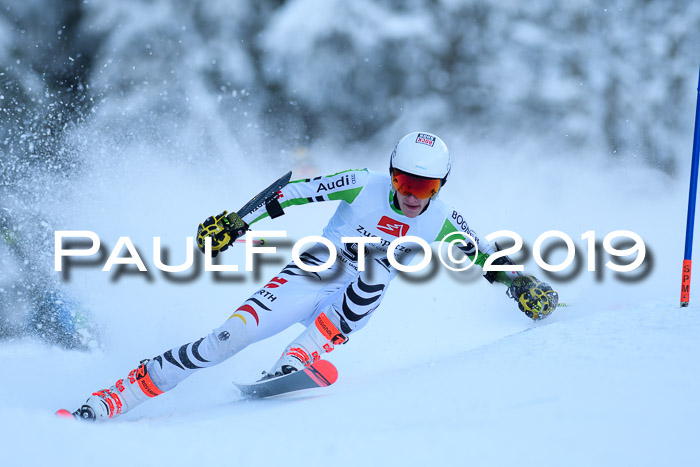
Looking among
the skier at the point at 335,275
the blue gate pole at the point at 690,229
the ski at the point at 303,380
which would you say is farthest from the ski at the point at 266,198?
the blue gate pole at the point at 690,229

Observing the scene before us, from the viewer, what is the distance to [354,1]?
467 inches

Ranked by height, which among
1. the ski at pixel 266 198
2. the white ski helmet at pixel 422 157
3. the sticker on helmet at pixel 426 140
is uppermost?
the sticker on helmet at pixel 426 140

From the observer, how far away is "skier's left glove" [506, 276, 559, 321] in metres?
3.56

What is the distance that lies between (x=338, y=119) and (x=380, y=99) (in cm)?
99

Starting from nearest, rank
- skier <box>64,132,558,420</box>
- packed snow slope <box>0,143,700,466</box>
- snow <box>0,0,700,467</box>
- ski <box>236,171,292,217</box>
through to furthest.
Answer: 1. packed snow slope <box>0,143,700,466</box>
2. snow <box>0,0,700,467</box>
3. skier <box>64,132,558,420</box>
4. ski <box>236,171,292,217</box>

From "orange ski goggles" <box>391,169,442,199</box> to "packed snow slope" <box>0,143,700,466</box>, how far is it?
826 mm

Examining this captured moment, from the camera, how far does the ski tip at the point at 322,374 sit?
10.9ft

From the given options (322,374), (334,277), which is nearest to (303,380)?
(322,374)

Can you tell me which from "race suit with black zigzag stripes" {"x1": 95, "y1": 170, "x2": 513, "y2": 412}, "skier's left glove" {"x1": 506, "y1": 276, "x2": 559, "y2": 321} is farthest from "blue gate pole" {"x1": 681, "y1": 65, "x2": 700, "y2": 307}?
"race suit with black zigzag stripes" {"x1": 95, "y1": 170, "x2": 513, "y2": 412}

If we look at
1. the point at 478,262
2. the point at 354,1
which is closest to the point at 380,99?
the point at 354,1

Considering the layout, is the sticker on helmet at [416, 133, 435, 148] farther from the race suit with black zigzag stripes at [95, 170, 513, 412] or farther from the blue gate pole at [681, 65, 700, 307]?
the blue gate pole at [681, 65, 700, 307]

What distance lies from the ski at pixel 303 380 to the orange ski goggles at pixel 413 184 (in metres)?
0.94

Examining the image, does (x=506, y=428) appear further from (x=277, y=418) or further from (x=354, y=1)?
(x=354, y=1)

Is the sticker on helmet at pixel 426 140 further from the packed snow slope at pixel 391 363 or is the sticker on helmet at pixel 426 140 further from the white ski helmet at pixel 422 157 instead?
the packed snow slope at pixel 391 363
